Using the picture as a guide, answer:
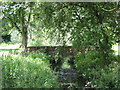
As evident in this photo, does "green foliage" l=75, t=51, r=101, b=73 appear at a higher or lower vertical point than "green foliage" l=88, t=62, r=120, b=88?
higher

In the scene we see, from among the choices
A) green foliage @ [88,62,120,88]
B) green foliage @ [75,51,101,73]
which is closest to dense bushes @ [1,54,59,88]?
green foliage @ [88,62,120,88]

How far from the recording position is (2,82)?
125 centimetres

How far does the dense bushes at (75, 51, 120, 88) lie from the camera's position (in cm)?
172

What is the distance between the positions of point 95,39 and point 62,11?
0.49m

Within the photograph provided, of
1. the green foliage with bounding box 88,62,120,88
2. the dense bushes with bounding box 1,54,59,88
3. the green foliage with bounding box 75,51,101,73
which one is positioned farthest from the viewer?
the green foliage with bounding box 75,51,101,73

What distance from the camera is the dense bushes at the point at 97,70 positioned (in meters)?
1.72

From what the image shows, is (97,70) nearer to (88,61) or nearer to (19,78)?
(88,61)

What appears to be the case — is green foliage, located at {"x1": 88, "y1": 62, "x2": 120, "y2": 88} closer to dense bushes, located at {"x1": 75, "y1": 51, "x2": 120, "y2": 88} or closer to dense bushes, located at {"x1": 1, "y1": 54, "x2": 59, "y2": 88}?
dense bushes, located at {"x1": 75, "y1": 51, "x2": 120, "y2": 88}

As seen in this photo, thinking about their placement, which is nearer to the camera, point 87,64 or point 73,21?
point 73,21

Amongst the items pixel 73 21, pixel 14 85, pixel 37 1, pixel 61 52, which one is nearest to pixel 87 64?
pixel 61 52

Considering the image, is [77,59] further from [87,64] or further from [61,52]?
[61,52]

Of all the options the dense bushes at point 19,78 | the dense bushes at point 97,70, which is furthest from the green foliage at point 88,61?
the dense bushes at point 19,78

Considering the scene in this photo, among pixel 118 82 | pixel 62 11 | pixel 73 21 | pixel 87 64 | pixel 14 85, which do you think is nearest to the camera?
pixel 14 85

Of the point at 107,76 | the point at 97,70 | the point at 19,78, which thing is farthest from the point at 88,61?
the point at 19,78
